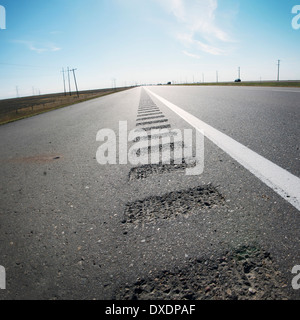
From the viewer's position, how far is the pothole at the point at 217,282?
927 mm

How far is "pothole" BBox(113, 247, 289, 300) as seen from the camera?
3.04 feet

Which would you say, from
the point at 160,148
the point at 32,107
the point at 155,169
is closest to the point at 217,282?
the point at 155,169

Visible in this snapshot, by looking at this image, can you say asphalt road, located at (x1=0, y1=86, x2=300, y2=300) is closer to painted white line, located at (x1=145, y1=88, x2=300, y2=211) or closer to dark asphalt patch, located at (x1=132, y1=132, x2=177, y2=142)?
painted white line, located at (x1=145, y1=88, x2=300, y2=211)

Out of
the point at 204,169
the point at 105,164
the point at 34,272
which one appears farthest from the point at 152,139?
→ the point at 34,272

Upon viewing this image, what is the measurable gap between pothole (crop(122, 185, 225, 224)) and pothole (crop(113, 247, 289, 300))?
446mm

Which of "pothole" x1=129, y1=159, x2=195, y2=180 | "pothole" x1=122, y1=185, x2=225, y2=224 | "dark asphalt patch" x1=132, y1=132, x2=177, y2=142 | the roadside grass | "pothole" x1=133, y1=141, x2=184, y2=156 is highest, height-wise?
the roadside grass

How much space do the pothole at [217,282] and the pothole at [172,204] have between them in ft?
1.46

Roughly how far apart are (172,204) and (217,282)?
0.70 meters

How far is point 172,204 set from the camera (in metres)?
1.63

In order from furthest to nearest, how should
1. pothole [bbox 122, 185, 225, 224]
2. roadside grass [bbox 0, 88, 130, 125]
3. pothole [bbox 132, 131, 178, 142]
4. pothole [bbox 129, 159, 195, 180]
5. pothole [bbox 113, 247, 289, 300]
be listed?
roadside grass [bbox 0, 88, 130, 125] < pothole [bbox 132, 131, 178, 142] < pothole [bbox 129, 159, 195, 180] < pothole [bbox 122, 185, 225, 224] < pothole [bbox 113, 247, 289, 300]

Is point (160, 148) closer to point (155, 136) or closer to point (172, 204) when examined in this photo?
point (155, 136)

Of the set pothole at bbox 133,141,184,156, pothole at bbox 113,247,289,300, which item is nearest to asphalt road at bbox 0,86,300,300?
pothole at bbox 113,247,289,300

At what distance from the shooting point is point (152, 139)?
12.0 feet
